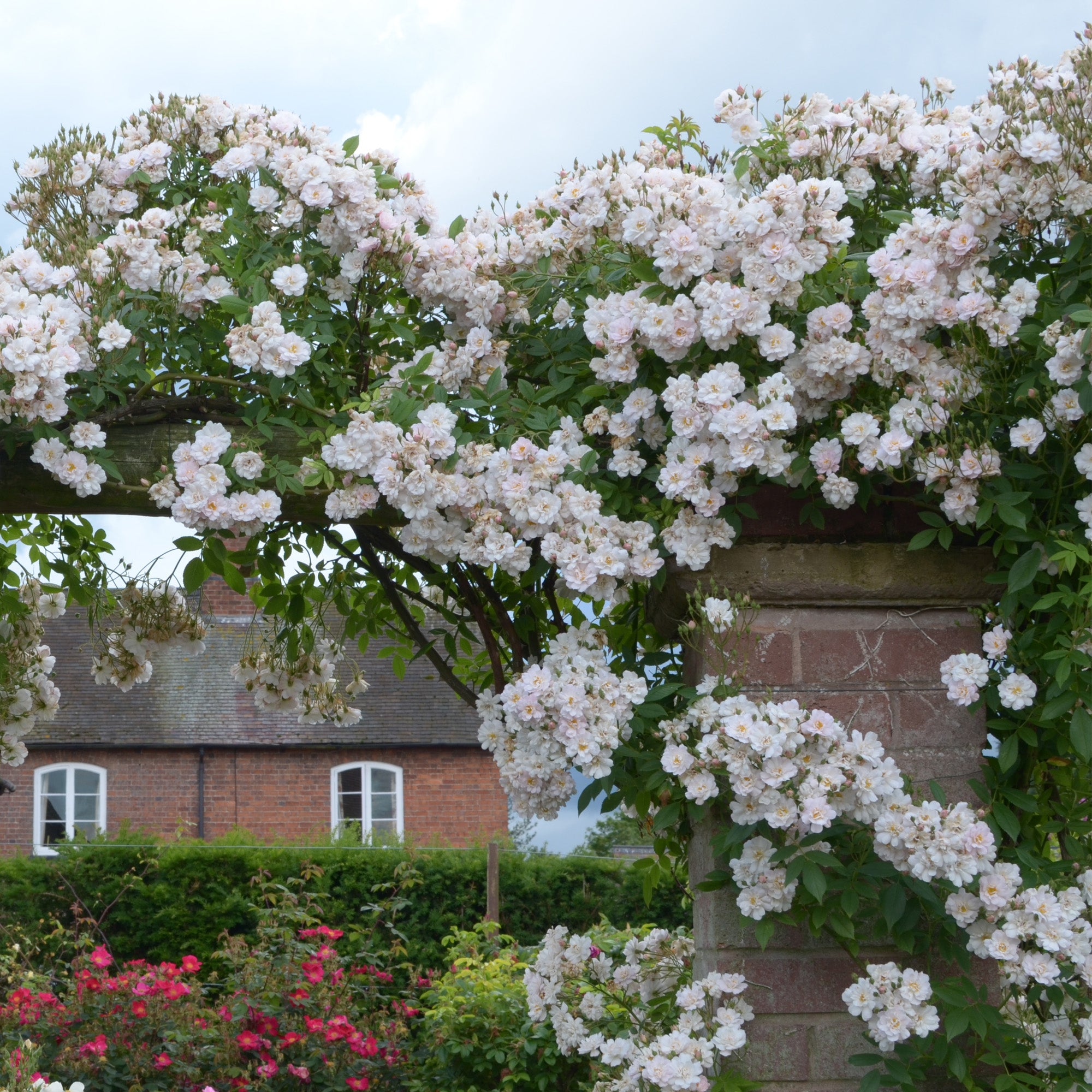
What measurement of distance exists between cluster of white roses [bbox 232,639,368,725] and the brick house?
1276 cm

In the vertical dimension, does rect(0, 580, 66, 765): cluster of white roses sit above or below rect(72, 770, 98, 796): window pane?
below

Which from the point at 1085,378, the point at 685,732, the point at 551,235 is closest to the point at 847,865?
the point at 685,732

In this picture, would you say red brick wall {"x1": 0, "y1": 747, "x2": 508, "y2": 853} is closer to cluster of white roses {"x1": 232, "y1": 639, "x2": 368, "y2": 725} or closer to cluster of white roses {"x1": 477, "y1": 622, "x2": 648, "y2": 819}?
cluster of white roses {"x1": 232, "y1": 639, "x2": 368, "y2": 725}

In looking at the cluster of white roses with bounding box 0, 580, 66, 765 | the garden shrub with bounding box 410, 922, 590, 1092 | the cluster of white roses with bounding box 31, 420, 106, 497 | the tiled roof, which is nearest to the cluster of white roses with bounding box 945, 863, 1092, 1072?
the cluster of white roses with bounding box 31, 420, 106, 497

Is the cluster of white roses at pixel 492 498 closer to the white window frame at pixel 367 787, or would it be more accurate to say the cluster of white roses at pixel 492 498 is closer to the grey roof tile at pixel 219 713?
the grey roof tile at pixel 219 713

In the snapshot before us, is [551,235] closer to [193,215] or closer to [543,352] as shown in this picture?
[543,352]

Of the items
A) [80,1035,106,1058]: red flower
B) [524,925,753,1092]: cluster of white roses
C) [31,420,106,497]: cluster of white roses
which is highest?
[31,420,106,497]: cluster of white roses

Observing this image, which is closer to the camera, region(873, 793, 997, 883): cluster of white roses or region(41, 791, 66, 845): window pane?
region(873, 793, 997, 883): cluster of white roses

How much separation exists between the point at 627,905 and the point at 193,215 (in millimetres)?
9685

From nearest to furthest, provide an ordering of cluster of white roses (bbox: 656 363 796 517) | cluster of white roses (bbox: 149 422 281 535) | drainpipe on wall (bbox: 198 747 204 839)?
1. cluster of white roses (bbox: 656 363 796 517)
2. cluster of white roses (bbox: 149 422 281 535)
3. drainpipe on wall (bbox: 198 747 204 839)

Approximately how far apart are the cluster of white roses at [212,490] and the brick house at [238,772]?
14.0 meters

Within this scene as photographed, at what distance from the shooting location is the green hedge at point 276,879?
36.5 ft

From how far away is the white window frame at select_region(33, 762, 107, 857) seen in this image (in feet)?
54.1

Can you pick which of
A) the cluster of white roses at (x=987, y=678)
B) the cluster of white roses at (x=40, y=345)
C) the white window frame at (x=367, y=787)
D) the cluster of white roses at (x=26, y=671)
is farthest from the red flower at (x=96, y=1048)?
the white window frame at (x=367, y=787)
